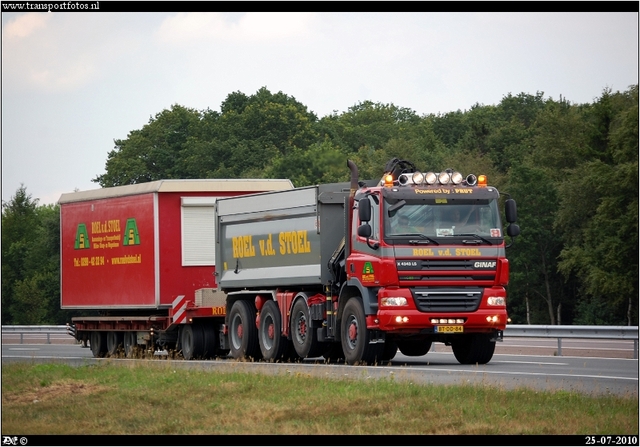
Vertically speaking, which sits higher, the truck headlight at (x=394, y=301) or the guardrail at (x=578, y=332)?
the truck headlight at (x=394, y=301)

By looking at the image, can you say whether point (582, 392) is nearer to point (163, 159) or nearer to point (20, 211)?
point (163, 159)

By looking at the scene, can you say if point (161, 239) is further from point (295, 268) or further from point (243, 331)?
point (295, 268)

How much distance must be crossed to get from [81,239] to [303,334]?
976cm

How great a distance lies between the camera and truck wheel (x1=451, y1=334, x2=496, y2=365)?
23.9 metres

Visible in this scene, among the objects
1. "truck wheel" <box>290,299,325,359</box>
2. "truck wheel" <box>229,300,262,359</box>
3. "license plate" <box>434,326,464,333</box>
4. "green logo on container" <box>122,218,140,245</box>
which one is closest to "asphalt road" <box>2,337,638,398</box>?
"truck wheel" <box>290,299,325,359</box>

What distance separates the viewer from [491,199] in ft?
75.6

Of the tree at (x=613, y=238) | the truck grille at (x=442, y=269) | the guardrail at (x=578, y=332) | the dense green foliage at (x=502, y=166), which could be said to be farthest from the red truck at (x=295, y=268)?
the tree at (x=613, y=238)

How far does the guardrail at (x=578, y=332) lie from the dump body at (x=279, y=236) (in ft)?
21.7

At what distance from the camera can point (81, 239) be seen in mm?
32688

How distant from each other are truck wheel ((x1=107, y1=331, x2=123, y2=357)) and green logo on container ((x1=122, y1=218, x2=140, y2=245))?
8.11ft

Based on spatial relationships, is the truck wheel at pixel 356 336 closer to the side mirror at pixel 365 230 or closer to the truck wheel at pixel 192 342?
the side mirror at pixel 365 230

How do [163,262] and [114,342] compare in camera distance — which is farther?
[114,342]

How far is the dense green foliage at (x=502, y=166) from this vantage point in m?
64.2

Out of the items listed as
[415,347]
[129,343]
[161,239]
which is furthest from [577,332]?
[129,343]
